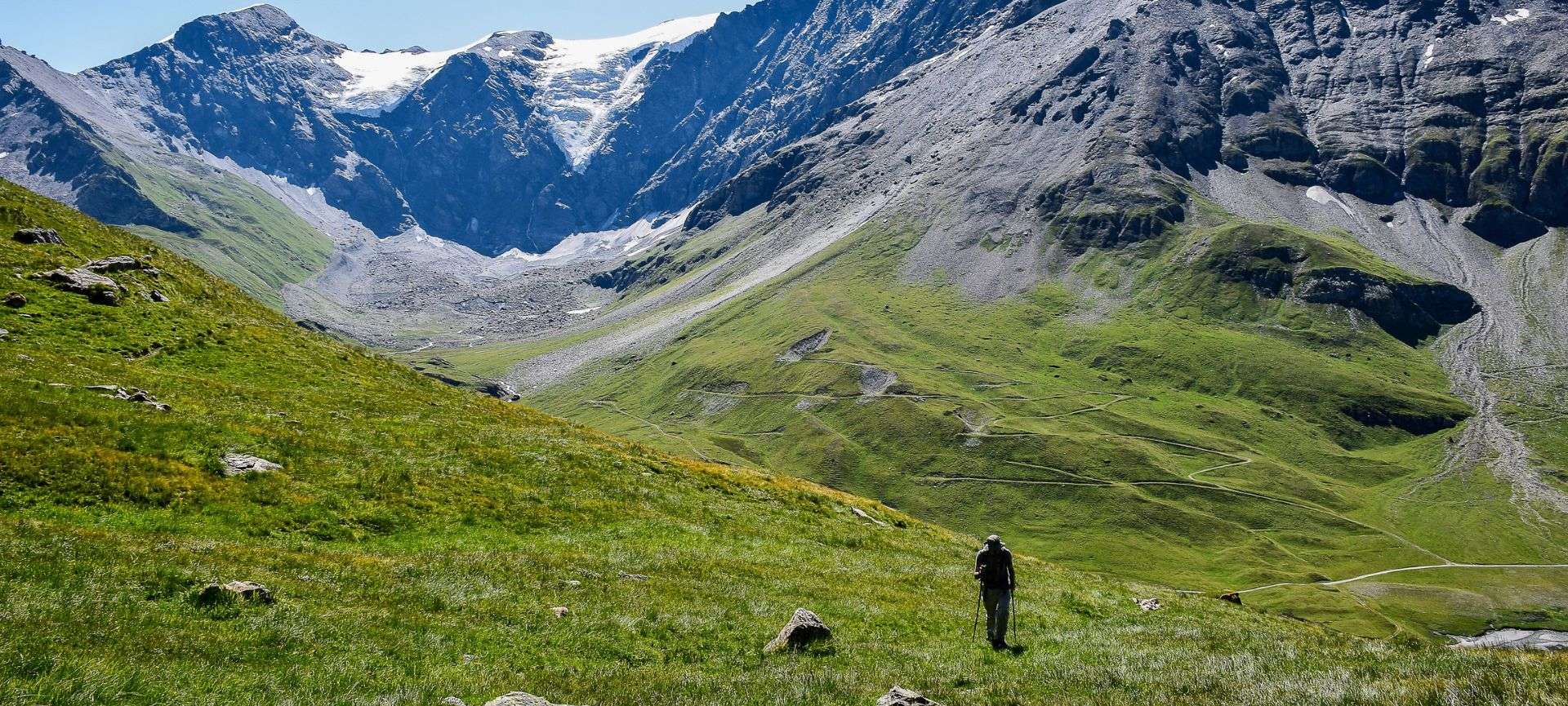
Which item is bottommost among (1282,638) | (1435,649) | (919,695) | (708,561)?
(1282,638)

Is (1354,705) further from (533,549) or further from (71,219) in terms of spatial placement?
(71,219)

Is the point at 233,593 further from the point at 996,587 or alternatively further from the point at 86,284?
the point at 86,284

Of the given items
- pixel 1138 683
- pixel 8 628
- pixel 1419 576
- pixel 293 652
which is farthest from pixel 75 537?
pixel 1419 576

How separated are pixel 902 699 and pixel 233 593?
43.2ft

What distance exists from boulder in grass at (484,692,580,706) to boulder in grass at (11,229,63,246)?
169ft

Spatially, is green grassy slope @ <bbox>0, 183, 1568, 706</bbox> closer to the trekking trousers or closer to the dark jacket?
the trekking trousers

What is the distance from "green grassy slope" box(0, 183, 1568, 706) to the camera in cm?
1450

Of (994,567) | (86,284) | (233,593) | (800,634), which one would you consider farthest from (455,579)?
(86,284)

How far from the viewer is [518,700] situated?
12.9 metres

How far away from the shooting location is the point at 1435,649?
19.7 meters

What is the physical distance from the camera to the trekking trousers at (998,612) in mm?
22422

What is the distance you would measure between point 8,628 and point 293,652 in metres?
3.92

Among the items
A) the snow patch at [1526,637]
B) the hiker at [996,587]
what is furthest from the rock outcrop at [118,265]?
the snow patch at [1526,637]

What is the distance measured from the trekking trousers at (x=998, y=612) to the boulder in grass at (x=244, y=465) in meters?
23.0
